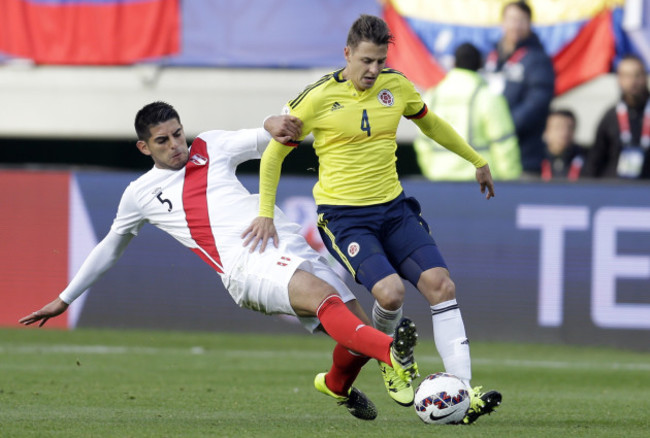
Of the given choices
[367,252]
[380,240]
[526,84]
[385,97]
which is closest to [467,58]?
[526,84]

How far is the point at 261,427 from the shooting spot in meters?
6.39

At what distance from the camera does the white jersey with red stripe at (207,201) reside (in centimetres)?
687

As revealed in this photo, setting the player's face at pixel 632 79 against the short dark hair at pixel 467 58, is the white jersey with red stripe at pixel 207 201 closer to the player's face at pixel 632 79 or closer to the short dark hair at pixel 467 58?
the short dark hair at pixel 467 58

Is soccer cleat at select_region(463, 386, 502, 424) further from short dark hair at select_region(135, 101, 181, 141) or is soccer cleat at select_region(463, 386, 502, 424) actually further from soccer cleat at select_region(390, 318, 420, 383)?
short dark hair at select_region(135, 101, 181, 141)

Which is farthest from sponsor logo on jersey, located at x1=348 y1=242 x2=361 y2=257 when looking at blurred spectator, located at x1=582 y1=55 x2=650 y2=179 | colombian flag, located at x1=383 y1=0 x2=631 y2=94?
colombian flag, located at x1=383 y1=0 x2=631 y2=94

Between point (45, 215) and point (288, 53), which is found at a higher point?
point (288, 53)

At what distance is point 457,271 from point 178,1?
612 cm

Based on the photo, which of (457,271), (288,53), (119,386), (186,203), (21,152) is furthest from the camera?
(21,152)

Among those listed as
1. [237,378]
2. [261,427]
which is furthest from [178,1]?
[261,427]

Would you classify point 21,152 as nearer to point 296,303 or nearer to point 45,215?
point 45,215

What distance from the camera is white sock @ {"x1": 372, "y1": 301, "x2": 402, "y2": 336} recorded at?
6727mm

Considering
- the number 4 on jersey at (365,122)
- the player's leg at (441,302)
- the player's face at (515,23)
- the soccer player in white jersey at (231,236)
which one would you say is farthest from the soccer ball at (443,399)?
the player's face at (515,23)

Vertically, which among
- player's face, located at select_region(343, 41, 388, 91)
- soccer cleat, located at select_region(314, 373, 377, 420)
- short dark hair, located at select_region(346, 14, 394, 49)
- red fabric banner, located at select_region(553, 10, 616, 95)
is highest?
red fabric banner, located at select_region(553, 10, 616, 95)

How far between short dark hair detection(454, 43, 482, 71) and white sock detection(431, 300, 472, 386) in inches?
212
